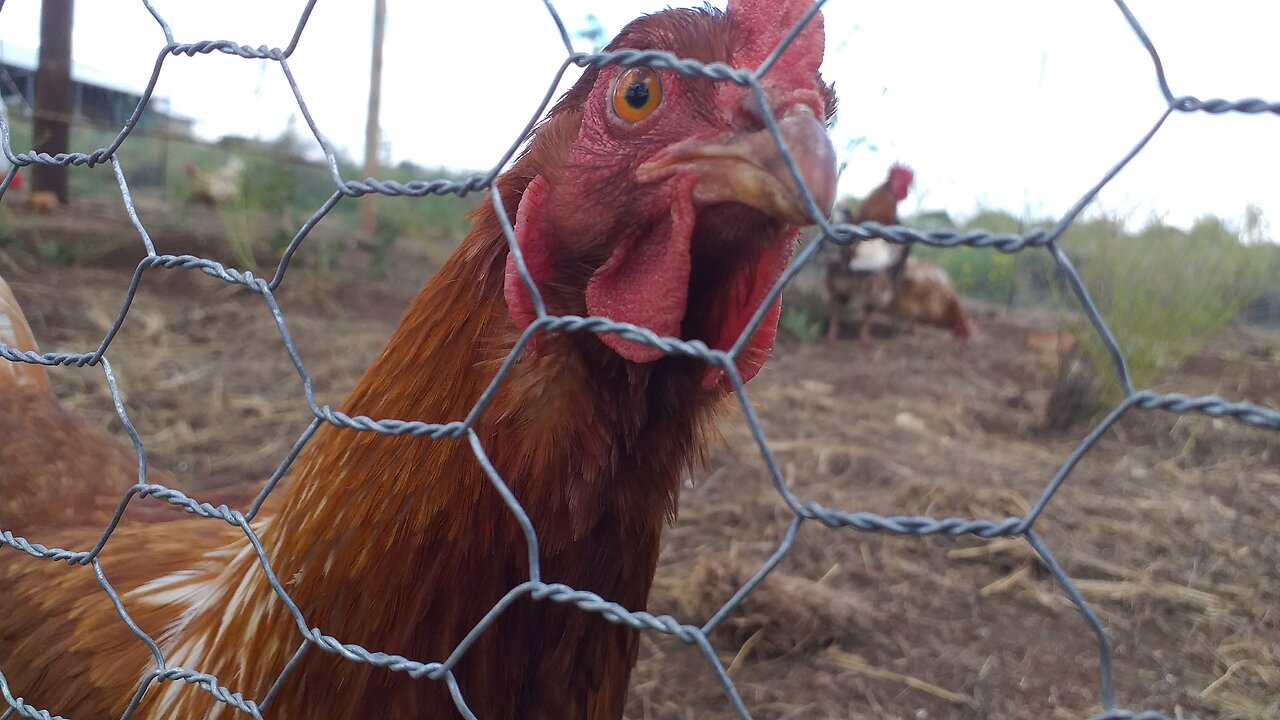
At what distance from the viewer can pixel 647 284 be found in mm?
907

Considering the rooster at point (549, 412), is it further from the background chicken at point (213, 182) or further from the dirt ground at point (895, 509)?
the background chicken at point (213, 182)

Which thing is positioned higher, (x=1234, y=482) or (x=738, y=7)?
(x=738, y=7)

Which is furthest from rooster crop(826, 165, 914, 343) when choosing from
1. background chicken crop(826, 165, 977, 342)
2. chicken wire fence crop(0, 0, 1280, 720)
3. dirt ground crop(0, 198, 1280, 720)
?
chicken wire fence crop(0, 0, 1280, 720)

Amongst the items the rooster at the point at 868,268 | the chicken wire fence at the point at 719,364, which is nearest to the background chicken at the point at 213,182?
the rooster at the point at 868,268

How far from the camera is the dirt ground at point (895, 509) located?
84.8 inches

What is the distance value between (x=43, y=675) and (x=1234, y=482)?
459cm

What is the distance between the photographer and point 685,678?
2176 millimetres

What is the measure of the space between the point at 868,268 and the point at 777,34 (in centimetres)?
709

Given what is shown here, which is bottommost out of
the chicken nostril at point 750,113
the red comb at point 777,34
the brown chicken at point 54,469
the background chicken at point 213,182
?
the brown chicken at point 54,469

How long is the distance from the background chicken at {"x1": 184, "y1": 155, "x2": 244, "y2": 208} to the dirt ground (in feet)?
9.96

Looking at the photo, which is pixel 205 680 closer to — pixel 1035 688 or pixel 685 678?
pixel 685 678

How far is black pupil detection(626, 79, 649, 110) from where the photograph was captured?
0.89 metres

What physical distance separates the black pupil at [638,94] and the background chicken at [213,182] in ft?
30.6

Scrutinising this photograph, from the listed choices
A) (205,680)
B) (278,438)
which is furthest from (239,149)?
(205,680)
